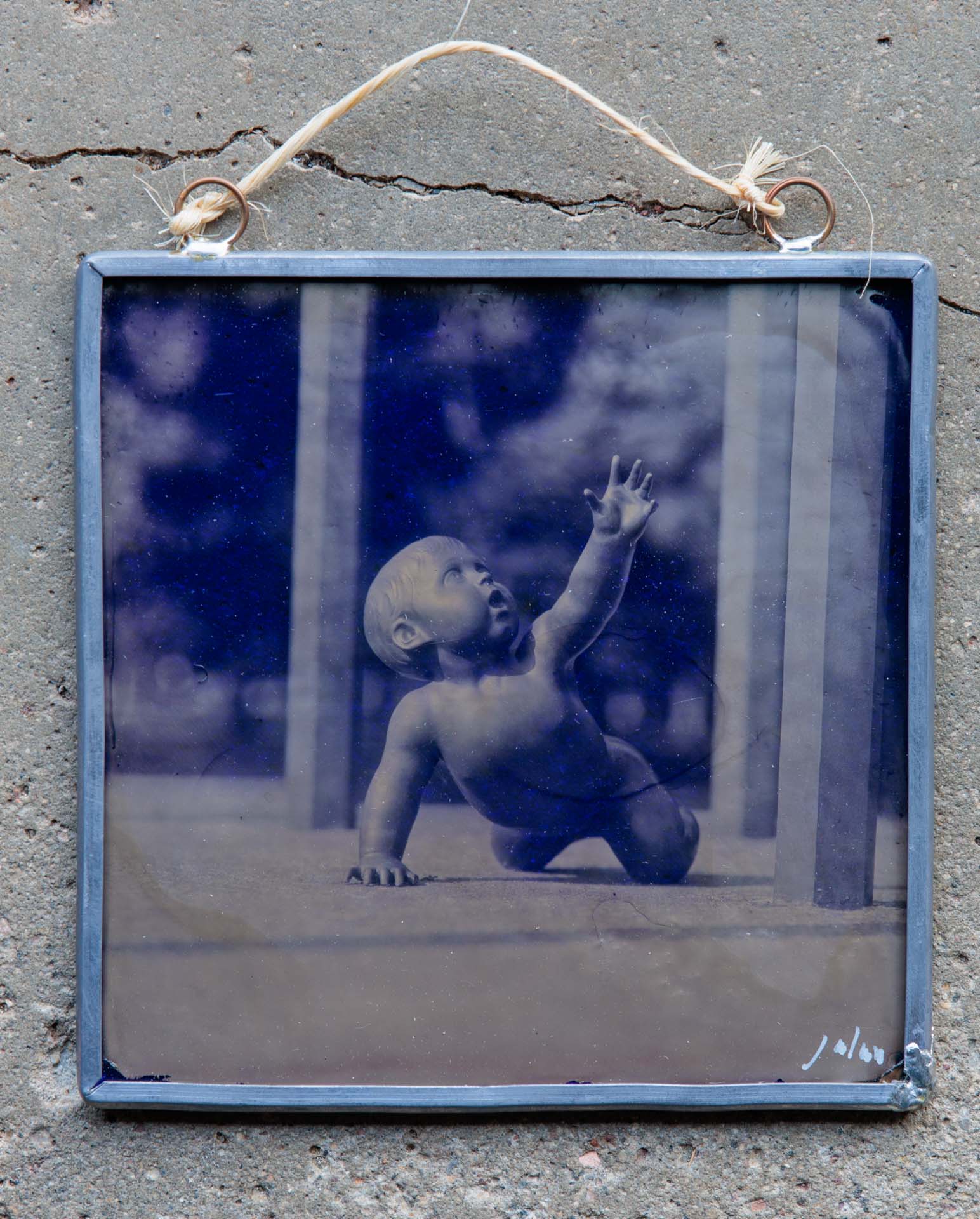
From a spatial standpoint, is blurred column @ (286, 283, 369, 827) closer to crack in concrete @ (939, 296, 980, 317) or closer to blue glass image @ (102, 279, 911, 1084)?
blue glass image @ (102, 279, 911, 1084)

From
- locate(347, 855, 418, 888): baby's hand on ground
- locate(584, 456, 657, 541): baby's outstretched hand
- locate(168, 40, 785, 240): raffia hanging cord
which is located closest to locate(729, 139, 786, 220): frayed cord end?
locate(168, 40, 785, 240): raffia hanging cord

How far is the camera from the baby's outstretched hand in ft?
3.00

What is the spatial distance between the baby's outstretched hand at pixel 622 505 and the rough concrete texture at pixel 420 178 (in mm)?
272

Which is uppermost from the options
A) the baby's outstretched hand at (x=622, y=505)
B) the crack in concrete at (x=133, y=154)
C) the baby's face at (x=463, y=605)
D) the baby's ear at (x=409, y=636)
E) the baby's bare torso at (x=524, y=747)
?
the crack in concrete at (x=133, y=154)

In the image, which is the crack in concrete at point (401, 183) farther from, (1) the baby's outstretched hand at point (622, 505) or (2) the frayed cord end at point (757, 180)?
(1) the baby's outstretched hand at point (622, 505)

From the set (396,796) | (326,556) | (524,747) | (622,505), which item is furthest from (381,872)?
(622,505)

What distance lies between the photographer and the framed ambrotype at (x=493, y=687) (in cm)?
91

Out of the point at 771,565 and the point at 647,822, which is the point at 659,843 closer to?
the point at 647,822

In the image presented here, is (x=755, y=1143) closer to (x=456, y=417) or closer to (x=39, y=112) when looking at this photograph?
(x=456, y=417)

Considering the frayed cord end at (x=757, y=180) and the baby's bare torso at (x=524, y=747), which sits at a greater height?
the frayed cord end at (x=757, y=180)

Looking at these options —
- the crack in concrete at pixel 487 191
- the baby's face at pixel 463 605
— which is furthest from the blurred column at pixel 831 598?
the baby's face at pixel 463 605

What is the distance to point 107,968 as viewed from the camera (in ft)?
3.02

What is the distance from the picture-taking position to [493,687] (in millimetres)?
917
